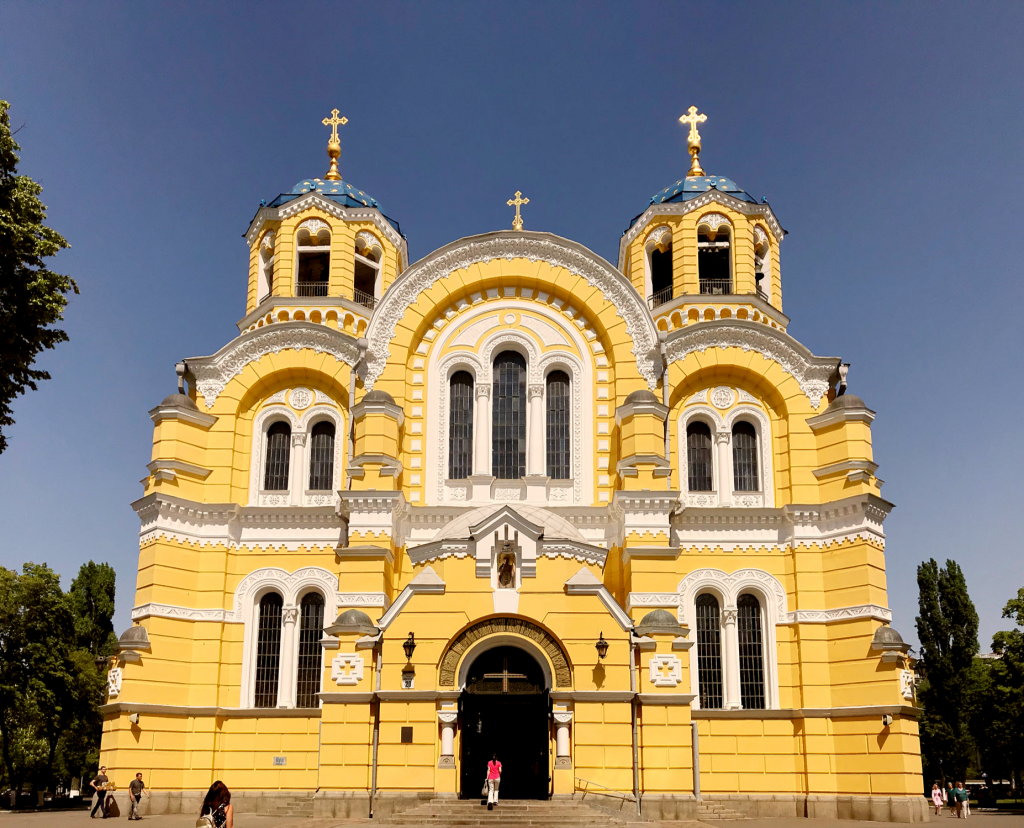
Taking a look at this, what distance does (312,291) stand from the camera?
109ft

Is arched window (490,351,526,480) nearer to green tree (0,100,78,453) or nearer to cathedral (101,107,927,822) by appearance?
cathedral (101,107,927,822)

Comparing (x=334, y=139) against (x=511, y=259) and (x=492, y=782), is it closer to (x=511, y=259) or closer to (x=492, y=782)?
(x=511, y=259)

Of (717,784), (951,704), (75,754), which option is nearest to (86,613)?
(75,754)

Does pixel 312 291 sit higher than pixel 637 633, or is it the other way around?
pixel 312 291

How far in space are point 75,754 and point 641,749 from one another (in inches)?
1378

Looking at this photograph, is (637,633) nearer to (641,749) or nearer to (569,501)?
(641,749)

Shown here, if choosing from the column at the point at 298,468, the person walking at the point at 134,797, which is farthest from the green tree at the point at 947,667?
the person walking at the point at 134,797

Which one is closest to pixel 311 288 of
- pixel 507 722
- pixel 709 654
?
pixel 507 722

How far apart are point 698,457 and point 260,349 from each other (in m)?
14.2

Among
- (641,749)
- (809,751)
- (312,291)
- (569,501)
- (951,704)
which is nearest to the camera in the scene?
(641,749)

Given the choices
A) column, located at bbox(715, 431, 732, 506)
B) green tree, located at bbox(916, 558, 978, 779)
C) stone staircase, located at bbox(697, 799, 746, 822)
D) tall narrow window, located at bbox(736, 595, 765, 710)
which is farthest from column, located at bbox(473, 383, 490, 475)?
green tree, located at bbox(916, 558, 978, 779)

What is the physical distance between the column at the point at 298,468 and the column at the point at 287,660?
11.1 feet

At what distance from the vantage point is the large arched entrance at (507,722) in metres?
23.5

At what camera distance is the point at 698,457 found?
100 ft
